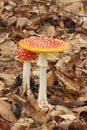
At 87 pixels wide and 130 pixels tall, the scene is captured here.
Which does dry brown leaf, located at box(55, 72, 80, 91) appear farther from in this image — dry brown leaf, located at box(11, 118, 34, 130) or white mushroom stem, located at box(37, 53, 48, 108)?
dry brown leaf, located at box(11, 118, 34, 130)

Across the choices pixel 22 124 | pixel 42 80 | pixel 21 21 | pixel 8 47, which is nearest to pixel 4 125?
pixel 22 124

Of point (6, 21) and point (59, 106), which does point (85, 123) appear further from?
A: point (6, 21)

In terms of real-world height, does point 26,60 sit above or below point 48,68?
above

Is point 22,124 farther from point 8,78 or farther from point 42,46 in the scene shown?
point 8,78

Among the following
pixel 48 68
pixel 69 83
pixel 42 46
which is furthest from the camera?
pixel 48 68

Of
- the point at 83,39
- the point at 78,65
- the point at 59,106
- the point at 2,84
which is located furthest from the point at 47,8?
the point at 59,106

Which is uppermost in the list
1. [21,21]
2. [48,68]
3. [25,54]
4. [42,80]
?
[25,54]
